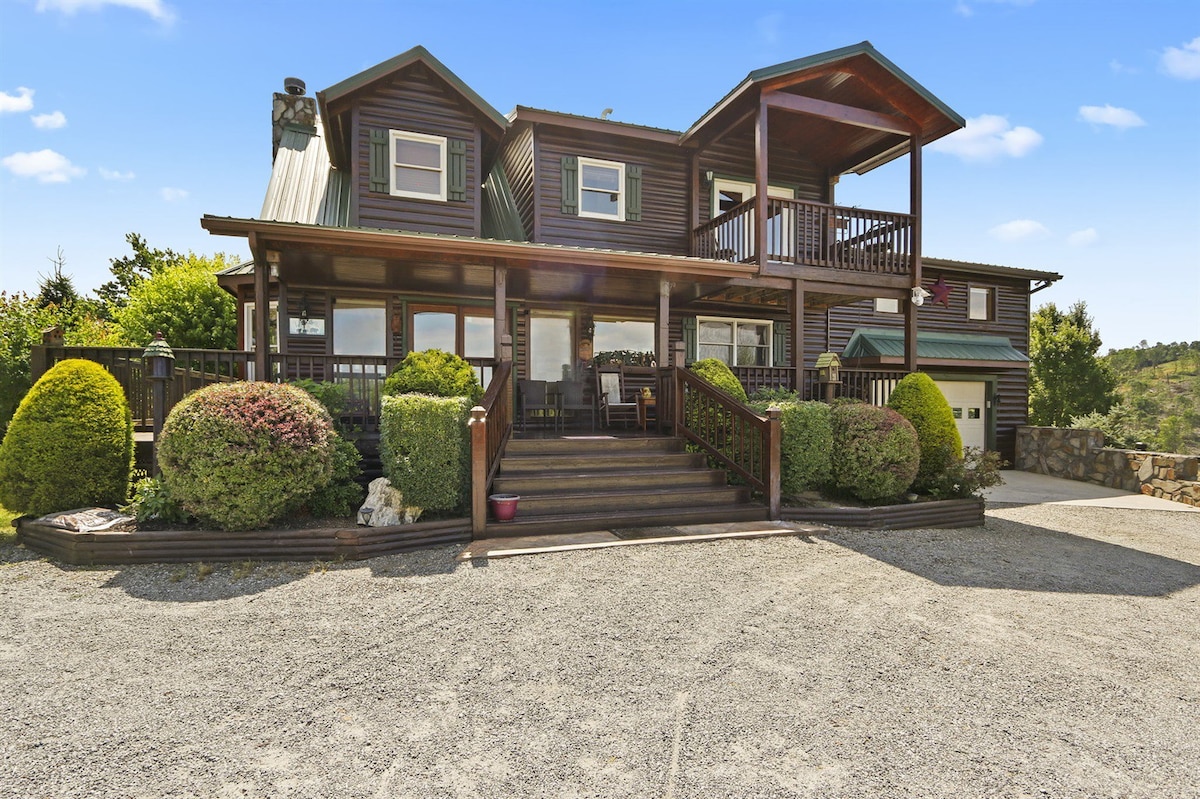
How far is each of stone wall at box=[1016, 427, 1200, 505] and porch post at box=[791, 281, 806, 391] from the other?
743 cm

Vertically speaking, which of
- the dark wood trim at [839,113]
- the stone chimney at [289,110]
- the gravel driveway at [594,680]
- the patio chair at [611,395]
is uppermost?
the stone chimney at [289,110]

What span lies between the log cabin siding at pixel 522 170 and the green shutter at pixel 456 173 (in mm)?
1399

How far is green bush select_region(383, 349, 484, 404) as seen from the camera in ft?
21.9

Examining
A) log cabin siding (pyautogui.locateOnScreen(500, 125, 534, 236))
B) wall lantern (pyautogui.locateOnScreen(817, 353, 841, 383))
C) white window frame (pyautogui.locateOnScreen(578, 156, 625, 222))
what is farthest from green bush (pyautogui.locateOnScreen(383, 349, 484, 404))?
wall lantern (pyautogui.locateOnScreen(817, 353, 841, 383))

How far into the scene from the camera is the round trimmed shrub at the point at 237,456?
5090 mm

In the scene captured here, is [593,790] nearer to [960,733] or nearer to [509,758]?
[509,758]

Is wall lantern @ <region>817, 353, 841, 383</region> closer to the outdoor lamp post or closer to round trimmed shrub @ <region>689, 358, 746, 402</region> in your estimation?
round trimmed shrub @ <region>689, 358, 746, 402</region>

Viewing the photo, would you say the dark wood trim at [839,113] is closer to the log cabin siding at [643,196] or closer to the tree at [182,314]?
the log cabin siding at [643,196]

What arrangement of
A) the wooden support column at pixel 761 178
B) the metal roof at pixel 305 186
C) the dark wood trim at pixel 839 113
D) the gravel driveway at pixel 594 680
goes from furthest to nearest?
the metal roof at pixel 305 186
the dark wood trim at pixel 839 113
the wooden support column at pixel 761 178
the gravel driveway at pixel 594 680

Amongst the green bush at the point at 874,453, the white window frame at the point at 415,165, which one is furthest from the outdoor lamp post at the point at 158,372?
the green bush at the point at 874,453

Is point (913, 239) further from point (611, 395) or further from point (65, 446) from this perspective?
point (65, 446)

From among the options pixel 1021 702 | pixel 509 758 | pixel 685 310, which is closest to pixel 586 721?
pixel 509 758

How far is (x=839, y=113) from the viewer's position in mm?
10086

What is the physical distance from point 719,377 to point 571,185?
551 centimetres
